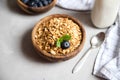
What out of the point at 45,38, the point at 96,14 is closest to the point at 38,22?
the point at 45,38

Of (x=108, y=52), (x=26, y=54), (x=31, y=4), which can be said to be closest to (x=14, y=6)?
(x=31, y=4)

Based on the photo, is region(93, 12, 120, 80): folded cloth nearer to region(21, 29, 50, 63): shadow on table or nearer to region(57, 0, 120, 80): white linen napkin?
region(57, 0, 120, 80): white linen napkin

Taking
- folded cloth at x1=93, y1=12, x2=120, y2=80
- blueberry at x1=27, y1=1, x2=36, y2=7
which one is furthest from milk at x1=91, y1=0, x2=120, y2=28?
blueberry at x1=27, y1=1, x2=36, y2=7

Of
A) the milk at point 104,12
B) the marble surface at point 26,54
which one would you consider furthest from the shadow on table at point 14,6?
the milk at point 104,12

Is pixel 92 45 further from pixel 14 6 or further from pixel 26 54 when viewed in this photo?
pixel 14 6

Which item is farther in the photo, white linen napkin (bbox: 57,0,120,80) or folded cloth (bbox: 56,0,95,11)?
folded cloth (bbox: 56,0,95,11)

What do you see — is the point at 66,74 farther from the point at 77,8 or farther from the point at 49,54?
the point at 77,8

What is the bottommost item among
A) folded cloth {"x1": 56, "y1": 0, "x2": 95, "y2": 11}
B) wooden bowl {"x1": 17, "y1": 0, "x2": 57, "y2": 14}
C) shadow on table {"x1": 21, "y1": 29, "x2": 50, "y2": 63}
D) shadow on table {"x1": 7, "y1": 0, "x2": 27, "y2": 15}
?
shadow on table {"x1": 21, "y1": 29, "x2": 50, "y2": 63}
